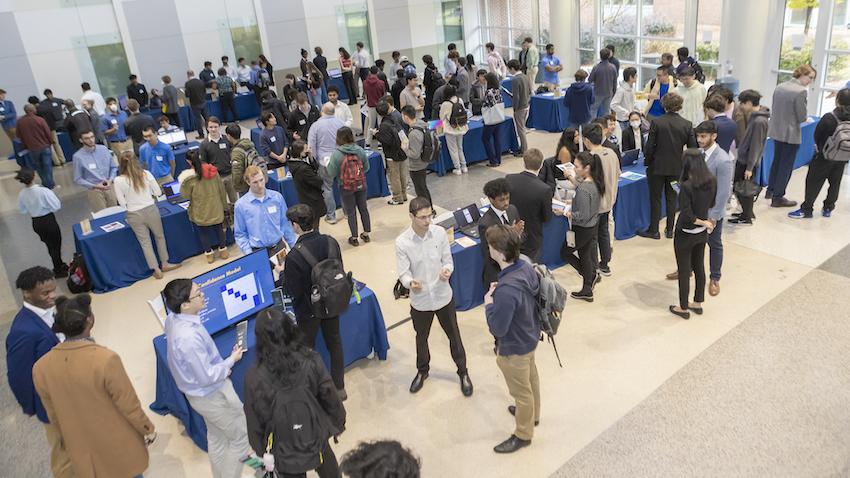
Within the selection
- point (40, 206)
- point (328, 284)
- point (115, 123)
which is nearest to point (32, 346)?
point (328, 284)

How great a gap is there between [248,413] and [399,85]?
9.82 metres

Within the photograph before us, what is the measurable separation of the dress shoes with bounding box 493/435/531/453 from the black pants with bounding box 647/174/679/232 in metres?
3.49

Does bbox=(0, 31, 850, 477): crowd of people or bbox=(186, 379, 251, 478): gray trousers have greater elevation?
bbox=(0, 31, 850, 477): crowd of people

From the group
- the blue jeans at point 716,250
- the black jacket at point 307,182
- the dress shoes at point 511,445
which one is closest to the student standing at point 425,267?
the dress shoes at point 511,445

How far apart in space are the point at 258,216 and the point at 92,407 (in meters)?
2.17

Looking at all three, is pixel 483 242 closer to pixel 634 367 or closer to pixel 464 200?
pixel 634 367

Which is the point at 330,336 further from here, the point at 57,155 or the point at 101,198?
the point at 57,155

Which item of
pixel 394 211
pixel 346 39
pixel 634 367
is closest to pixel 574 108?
pixel 394 211

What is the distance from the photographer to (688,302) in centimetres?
513

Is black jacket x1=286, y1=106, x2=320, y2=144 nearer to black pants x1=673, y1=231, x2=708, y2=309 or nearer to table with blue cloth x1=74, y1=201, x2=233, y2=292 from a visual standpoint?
table with blue cloth x1=74, y1=201, x2=233, y2=292

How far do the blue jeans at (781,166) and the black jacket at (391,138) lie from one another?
4341mm

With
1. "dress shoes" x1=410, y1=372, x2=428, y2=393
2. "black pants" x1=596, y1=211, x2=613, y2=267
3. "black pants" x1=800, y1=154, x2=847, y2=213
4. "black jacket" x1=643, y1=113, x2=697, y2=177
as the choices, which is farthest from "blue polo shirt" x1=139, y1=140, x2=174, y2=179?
"black pants" x1=800, y1=154, x2=847, y2=213

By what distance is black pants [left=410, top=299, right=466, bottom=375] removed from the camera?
163 inches

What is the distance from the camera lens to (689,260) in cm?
484
